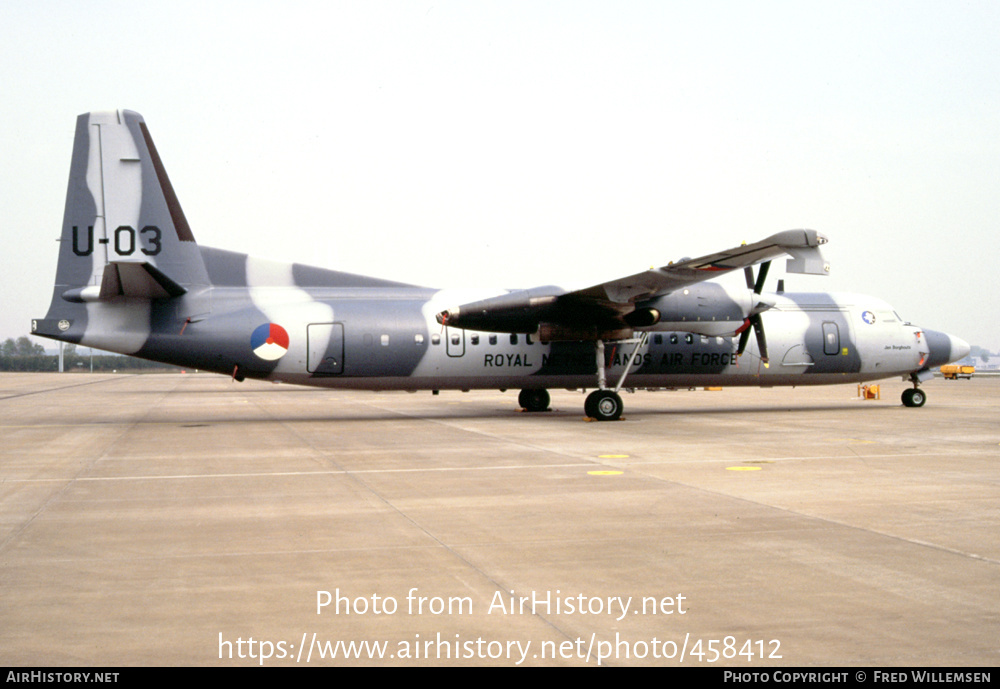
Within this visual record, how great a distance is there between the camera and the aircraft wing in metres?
18.0

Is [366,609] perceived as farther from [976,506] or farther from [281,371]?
[281,371]

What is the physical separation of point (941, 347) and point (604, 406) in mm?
11750

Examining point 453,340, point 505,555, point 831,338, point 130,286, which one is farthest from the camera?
point 831,338

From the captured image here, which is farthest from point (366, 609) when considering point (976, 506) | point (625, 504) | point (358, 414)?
point (358, 414)

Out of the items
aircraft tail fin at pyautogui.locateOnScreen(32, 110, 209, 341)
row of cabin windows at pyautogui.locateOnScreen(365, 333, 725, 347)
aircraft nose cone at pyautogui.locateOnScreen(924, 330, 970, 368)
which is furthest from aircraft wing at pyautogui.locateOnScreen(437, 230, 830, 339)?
aircraft nose cone at pyautogui.locateOnScreen(924, 330, 970, 368)

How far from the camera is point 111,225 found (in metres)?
20.2

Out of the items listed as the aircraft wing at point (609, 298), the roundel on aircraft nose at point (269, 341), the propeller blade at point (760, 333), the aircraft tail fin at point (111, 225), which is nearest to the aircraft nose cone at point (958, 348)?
the propeller blade at point (760, 333)

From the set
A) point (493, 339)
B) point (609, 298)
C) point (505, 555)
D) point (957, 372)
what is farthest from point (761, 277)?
point (957, 372)

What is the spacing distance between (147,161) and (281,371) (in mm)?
5906

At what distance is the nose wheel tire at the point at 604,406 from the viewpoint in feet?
69.3

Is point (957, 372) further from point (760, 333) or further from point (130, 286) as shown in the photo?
point (130, 286)

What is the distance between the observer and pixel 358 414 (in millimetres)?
24953

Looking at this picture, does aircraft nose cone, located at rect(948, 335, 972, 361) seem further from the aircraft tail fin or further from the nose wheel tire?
the aircraft tail fin
